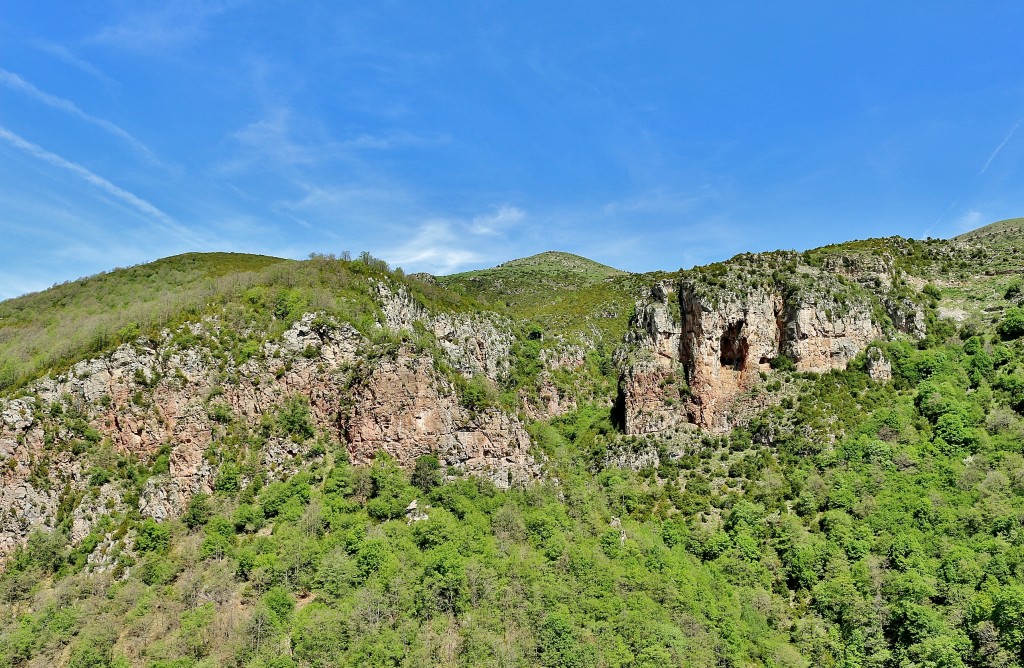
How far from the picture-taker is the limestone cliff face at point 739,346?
282 feet

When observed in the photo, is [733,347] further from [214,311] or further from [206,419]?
[214,311]

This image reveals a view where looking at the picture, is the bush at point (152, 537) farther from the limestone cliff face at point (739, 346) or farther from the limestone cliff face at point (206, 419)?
the limestone cliff face at point (739, 346)

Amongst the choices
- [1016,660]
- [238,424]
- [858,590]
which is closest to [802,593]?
[858,590]

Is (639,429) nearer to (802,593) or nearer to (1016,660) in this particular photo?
(802,593)

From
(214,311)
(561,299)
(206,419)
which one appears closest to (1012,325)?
(561,299)

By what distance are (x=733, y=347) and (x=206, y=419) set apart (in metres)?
78.1

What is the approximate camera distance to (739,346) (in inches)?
3492

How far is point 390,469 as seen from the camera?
71.1m

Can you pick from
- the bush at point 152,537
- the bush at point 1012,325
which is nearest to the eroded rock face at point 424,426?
the bush at point 152,537

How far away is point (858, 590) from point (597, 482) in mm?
34175

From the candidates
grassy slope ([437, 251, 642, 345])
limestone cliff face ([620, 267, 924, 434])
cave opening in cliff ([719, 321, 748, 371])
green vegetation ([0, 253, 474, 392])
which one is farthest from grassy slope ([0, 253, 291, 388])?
cave opening in cliff ([719, 321, 748, 371])

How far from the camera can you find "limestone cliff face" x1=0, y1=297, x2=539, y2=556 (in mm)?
62938

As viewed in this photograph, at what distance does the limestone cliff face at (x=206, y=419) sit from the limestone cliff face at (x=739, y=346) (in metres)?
23.8

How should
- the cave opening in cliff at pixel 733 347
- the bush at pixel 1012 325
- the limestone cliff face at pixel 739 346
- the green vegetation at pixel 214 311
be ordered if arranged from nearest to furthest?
the green vegetation at pixel 214 311, the bush at pixel 1012 325, the limestone cliff face at pixel 739 346, the cave opening in cliff at pixel 733 347
